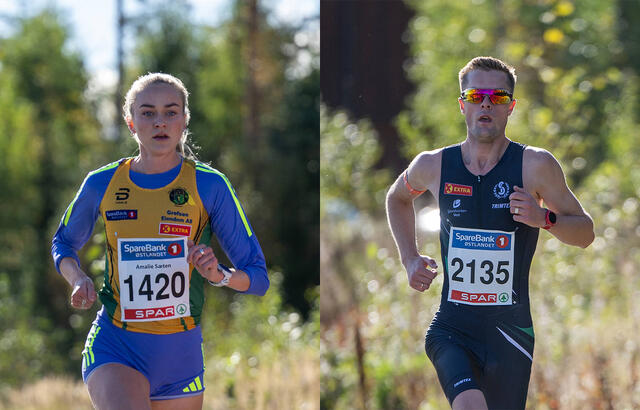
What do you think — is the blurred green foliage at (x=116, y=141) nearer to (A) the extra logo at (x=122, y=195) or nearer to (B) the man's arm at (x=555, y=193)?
(A) the extra logo at (x=122, y=195)

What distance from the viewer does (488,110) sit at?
385cm

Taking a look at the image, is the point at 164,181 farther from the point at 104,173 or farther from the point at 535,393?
the point at 535,393

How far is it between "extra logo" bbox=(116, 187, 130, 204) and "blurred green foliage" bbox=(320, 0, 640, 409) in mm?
1457

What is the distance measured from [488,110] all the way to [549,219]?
594 millimetres

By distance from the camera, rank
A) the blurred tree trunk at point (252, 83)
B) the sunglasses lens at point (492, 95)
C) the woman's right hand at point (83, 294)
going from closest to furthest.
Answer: the woman's right hand at point (83, 294)
the sunglasses lens at point (492, 95)
the blurred tree trunk at point (252, 83)

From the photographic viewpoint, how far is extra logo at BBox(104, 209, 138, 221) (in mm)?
3520

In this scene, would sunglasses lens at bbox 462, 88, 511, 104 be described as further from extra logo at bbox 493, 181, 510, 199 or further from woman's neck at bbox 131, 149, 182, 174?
woman's neck at bbox 131, 149, 182, 174

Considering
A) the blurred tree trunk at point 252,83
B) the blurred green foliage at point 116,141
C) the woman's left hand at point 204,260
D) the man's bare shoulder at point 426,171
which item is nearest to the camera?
the woman's left hand at point 204,260

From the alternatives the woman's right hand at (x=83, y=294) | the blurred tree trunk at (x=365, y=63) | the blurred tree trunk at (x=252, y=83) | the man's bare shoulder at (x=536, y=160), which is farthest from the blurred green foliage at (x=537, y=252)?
the blurred tree trunk at (x=252, y=83)

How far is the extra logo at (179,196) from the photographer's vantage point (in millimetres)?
3533

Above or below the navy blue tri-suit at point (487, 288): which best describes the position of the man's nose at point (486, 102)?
above

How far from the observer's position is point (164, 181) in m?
3.58

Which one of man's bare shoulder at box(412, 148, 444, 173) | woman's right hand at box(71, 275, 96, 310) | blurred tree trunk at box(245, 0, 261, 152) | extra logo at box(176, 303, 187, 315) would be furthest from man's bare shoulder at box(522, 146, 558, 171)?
blurred tree trunk at box(245, 0, 261, 152)

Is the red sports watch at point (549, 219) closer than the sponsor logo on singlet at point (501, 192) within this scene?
Yes
